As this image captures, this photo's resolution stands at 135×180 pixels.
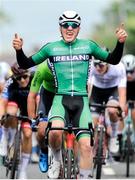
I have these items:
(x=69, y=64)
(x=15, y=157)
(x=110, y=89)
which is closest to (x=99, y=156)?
(x=15, y=157)

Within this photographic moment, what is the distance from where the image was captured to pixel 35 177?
48.9ft

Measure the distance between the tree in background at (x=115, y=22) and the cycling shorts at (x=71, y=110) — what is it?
71.0m

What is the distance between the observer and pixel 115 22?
131m

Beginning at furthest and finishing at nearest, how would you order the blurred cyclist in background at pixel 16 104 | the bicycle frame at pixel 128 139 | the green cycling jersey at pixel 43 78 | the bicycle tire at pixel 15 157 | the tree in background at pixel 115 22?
the tree in background at pixel 115 22 → the bicycle frame at pixel 128 139 → the blurred cyclist in background at pixel 16 104 → the bicycle tire at pixel 15 157 → the green cycling jersey at pixel 43 78

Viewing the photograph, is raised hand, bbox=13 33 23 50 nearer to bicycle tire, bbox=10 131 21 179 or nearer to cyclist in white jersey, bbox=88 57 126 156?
bicycle tire, bbox=10 131 21 179

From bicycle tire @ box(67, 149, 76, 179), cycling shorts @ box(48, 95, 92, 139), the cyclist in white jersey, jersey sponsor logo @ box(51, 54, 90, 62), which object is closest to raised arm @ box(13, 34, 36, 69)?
jersey sponsor logo @ box(51, 54, 90, 62)

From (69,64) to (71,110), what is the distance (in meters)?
0.55

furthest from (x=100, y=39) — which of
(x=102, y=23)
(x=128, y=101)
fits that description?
(x=128, y=101)

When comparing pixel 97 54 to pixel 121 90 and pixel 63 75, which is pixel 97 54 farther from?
pixel 121 90

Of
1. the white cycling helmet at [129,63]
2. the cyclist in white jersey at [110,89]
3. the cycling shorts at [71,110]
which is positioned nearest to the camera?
the cycling shorts at [71,110]

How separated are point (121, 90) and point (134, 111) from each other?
2.48 meters

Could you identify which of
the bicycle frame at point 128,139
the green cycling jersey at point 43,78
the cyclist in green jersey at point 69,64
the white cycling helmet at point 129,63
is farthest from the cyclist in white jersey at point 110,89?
the cyclist in green jersey at point 69,64

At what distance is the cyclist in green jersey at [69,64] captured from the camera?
11.1m

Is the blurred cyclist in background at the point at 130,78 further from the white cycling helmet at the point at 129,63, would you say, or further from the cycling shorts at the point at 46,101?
the cycling shorts at the point at 46,101
